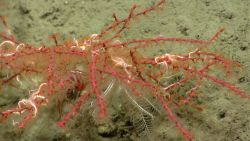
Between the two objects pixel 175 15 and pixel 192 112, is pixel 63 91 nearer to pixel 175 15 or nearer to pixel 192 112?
pixel 192 112

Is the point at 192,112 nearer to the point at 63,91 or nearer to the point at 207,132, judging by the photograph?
the point at 207,132

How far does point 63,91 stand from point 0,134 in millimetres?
621

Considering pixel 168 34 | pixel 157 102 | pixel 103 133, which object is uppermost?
pixel 168 34

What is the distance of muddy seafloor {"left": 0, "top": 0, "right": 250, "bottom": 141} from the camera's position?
2373mm

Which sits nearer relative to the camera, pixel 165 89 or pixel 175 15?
pixel 165 89

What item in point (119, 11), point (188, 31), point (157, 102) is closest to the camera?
point (157, 102)

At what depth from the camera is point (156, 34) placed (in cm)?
287

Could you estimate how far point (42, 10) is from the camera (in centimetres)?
316

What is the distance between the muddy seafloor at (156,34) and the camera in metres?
2.37

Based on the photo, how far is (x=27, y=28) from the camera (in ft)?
10.1

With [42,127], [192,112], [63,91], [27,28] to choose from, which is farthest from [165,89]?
[27,28]

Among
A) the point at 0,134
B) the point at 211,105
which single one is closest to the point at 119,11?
the point at 211,105

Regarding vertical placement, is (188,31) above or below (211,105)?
above

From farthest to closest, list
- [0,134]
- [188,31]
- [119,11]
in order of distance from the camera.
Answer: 1. [119,11]
2. [188,31]
3. [0,134]
